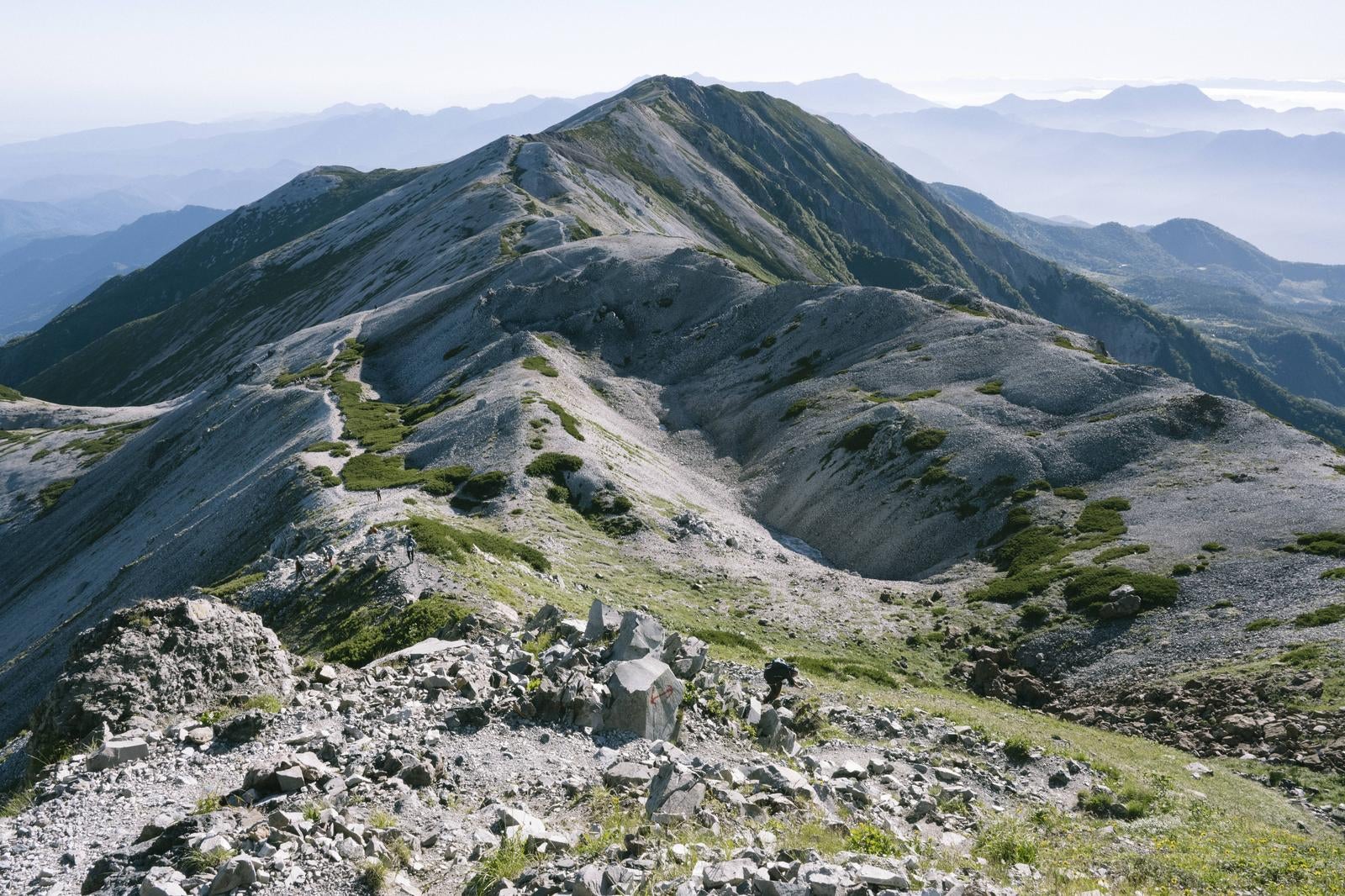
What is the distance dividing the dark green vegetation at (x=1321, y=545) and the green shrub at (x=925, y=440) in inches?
1149

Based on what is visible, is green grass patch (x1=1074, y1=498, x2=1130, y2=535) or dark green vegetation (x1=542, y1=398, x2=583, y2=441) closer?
green grass patch (x1=1074, y1=498, x2=1130, y2=535)

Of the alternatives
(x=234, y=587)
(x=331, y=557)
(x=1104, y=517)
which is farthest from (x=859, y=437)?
(x=234, y=587)

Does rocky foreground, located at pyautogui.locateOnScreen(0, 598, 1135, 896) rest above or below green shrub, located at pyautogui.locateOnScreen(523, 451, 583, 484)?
above

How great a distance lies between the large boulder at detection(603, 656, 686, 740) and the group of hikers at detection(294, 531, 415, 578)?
59.3ft

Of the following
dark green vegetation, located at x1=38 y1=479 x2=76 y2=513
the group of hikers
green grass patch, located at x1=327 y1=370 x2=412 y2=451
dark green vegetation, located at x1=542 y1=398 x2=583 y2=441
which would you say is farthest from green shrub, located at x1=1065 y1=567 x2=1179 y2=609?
dark green vegetation, located at x1=38 y1=479 x2=76 y2=513

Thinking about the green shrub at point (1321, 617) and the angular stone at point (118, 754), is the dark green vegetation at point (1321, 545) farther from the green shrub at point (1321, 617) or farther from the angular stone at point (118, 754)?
the angular stone at point (118, 754)

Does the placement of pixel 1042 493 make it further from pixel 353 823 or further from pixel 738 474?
pixel 353 823

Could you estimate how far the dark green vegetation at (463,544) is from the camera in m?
38.1

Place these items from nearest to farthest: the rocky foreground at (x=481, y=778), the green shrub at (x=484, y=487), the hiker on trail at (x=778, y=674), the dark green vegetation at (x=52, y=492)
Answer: the rocky foreground at (x=481, y=778) < the hiker on trail at (x=778, y=674) < the green shrub at (x=484, y=487) < the dark green vegetation at (x=52, y=492)

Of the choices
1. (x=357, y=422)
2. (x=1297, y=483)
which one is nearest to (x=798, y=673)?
(x=1297, y=483)

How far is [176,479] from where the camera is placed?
287 feet

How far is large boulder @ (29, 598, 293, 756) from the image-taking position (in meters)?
19.6

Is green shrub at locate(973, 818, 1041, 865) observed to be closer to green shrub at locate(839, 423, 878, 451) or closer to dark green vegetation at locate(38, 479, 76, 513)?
green shrub at locate(839, 423, 878, 451)

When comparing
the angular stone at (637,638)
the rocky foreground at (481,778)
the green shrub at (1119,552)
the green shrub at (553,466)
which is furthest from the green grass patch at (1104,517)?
the angular stone at (637,638)
